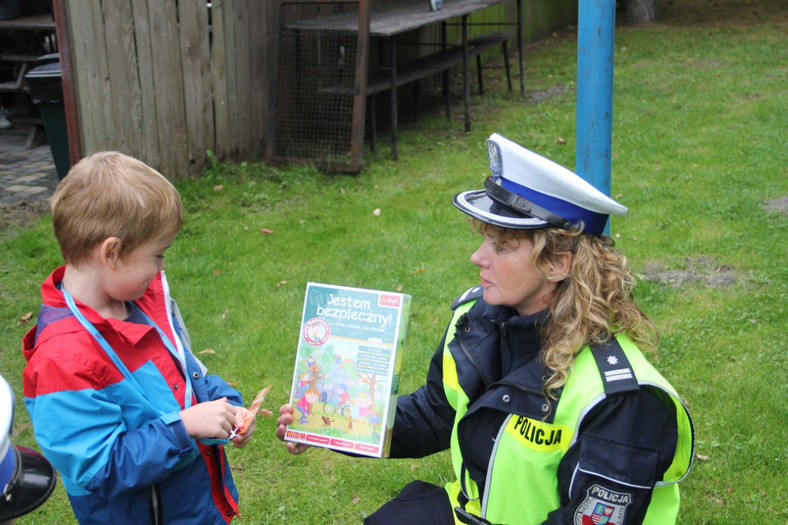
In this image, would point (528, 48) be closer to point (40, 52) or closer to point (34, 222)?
point (40, 52)

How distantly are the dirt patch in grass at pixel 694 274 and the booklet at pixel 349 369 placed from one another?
3430mm

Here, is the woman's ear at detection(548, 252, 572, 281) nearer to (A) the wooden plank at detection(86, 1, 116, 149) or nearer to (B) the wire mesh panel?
(A) the wooden plank at detection(86, 1, 116, 149)

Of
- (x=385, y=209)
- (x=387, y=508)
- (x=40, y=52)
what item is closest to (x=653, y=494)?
(x=387, y=508)

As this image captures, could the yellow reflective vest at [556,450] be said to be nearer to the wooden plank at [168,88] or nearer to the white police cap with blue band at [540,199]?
the white police cap with blue band at [540,199]

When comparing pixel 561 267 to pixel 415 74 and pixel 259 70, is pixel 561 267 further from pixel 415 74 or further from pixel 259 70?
pixel 415 74

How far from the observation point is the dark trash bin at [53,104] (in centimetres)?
659

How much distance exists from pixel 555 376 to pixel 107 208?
1.19 metres

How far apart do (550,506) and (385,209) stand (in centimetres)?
472

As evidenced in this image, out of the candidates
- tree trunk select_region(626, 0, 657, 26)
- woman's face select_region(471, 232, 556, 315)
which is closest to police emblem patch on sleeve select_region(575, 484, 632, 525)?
woman's face select_region(471, 232, 556, 315)

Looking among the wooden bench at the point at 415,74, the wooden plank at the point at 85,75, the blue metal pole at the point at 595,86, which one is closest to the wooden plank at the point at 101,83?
the wooden plank at the point at 85,75

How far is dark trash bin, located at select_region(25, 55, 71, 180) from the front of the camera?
6594mm

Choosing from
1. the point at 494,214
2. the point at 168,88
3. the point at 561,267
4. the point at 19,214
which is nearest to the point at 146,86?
the point at 168,88

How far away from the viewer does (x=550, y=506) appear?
2.01 meters

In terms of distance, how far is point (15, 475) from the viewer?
1.47 m
